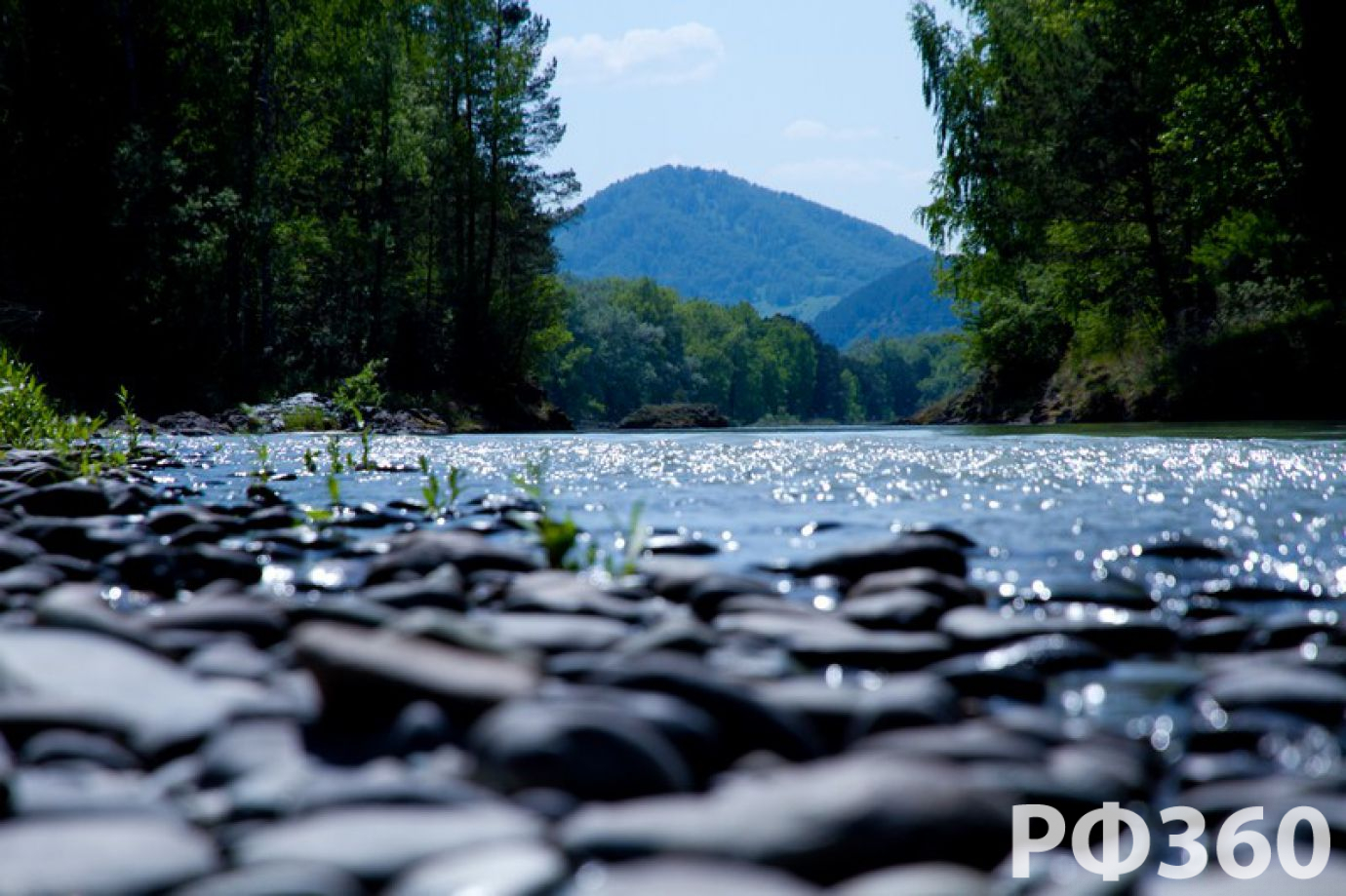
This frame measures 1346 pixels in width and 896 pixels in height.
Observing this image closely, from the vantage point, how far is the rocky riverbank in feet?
4.79

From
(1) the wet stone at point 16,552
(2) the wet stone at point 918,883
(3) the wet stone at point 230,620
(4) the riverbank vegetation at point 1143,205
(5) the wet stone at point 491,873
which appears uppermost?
(4) the riverbank vegetation at point 1143,205

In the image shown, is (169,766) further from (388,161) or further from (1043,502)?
(388,161)

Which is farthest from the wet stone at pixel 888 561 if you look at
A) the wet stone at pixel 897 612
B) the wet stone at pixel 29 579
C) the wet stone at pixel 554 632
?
the wet stone at pixel 29 579

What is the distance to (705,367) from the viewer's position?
126 m

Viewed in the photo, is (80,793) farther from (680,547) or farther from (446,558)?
(680,547)

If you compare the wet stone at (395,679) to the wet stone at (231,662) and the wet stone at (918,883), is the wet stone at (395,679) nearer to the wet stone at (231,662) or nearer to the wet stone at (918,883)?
the wet stone at (231,662)

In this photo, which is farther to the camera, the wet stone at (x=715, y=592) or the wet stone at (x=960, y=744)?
the wet stone at (x=715, y=592)

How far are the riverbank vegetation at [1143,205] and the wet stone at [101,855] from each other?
40.4 ft

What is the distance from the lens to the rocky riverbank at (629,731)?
1.46 meters

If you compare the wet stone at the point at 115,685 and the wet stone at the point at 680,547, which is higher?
the wet stone at the point at 115,685

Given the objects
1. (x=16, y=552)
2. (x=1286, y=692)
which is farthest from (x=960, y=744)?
(x=16, y=552)

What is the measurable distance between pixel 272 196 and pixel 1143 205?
2225 cm

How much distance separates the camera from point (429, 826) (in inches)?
60.6

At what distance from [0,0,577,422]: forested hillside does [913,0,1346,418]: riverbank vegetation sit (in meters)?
14.5
